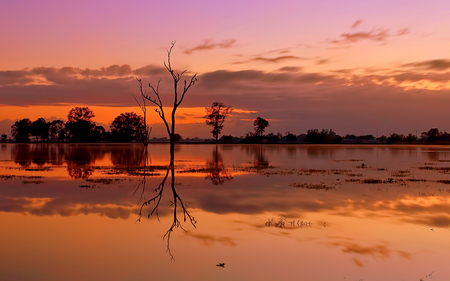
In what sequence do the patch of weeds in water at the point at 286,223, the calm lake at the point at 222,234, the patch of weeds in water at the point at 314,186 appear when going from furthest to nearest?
the patch of weeds in water at the point at 314,186, the patch of weeds in water at the point at 286,223, the calm lake at the point at 222,234

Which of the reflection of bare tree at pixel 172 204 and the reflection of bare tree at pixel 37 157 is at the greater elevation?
the reflection of bare tree at pixel 37 157

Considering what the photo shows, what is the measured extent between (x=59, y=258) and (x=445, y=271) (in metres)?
10.0

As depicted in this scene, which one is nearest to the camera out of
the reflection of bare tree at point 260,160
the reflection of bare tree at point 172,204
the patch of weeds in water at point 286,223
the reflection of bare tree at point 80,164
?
the reflection of bare tree at point 172,204

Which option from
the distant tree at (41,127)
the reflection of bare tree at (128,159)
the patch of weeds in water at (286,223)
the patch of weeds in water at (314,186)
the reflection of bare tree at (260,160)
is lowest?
the patch of weeds in water at (286,223)

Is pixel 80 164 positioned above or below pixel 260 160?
above

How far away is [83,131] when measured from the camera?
6973 inches

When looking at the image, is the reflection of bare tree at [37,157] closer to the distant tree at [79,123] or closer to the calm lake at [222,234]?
the calm lake at [222,234]

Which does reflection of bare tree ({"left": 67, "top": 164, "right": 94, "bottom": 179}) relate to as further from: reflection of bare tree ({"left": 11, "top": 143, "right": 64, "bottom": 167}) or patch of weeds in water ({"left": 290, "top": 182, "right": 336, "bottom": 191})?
patch of weeds in water ({"left": 290, "top": 182, "right": 336, "bottom": 191})

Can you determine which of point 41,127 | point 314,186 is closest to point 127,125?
point 41,127

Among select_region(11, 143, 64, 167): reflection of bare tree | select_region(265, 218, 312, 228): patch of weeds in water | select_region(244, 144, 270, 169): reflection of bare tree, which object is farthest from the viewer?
select_region(11, 143, 64, 167): reflection of bare tree

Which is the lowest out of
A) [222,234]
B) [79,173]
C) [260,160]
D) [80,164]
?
[222,234]

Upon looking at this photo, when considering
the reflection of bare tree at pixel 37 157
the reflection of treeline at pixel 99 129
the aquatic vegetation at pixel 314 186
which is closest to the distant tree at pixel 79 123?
the reflection of treeline at pixel 99 129

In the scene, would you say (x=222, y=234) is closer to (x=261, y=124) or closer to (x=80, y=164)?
(x=80, y=164)

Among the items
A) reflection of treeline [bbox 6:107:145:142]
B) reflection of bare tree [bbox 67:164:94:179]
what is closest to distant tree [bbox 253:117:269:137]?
reflection of treeline [bbox 6:107:145:142]
